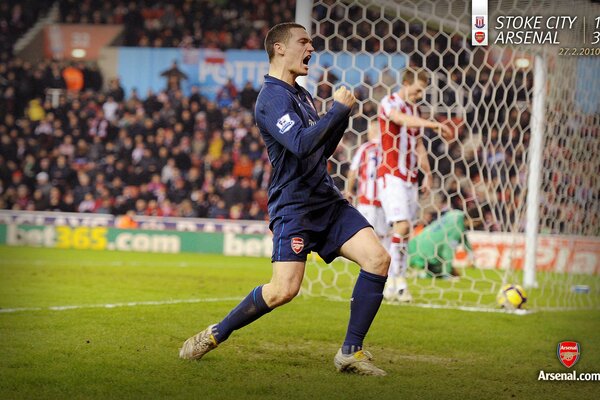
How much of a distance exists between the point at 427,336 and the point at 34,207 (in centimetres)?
1399

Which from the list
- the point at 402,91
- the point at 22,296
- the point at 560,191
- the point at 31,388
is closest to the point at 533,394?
the point at 31,388

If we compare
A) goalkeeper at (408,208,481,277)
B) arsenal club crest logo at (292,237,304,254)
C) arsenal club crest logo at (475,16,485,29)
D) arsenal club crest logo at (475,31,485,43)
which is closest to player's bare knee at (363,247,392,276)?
arsenal club crest logo at (292,237,304,254)

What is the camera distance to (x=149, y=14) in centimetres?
2294

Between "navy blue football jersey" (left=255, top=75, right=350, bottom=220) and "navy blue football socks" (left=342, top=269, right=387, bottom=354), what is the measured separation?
483 millimetres

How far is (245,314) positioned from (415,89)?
4015mm

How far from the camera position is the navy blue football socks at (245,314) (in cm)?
483

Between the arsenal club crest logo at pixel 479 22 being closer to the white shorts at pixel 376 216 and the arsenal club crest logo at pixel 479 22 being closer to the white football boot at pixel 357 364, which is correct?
the white football boot at pixel 357 364

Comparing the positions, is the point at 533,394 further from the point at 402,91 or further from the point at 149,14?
the point at 149,14

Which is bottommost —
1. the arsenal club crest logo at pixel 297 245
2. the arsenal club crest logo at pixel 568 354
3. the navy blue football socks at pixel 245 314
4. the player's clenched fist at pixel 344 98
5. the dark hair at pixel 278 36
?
the arsenal club crest logo at pixel 568 354

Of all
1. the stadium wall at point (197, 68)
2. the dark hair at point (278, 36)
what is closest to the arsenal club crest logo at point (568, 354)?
the dark hair at point (278, 36)

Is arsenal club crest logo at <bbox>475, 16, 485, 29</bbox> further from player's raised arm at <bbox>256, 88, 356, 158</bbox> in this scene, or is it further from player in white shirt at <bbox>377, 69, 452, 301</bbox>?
player's raised arm at <bbox>256, 88, 356, 158</bbox>

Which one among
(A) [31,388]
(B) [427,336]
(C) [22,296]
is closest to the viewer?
(A) [31,388]

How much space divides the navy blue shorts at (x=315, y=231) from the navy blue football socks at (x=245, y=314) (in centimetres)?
23

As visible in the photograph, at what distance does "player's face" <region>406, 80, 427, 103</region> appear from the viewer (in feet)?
27.1
